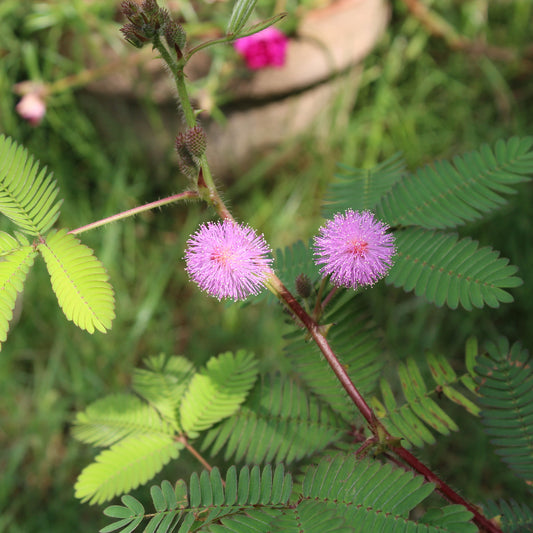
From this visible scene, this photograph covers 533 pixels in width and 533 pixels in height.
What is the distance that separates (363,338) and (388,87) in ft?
6.80

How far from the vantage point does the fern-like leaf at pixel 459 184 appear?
3.51 ft

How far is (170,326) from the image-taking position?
7.79 feet

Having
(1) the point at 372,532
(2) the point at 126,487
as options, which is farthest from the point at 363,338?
(2) the point at 126,487

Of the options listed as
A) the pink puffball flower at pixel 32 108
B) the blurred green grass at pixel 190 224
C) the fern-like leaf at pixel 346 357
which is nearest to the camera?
the fern-like leaf at pixel 346 357

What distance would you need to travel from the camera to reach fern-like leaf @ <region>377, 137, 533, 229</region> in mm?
1068

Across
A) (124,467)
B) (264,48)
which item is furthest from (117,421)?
(264,48)

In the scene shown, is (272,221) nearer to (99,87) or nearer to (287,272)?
(99,87)

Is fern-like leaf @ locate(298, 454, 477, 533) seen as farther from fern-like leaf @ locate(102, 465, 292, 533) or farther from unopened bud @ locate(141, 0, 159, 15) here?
unopened bud @ locate(141, 0, 159, 15)

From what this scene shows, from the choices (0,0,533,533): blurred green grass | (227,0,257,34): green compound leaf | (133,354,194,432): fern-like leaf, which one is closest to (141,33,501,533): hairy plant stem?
(227,0,257,34): green compound leaf

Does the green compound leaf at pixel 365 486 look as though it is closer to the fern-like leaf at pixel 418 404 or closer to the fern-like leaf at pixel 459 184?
the fern-like leaf at pixel 418 404

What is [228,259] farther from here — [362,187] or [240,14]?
[362,187]

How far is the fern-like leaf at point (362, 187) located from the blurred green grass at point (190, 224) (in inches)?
40.8

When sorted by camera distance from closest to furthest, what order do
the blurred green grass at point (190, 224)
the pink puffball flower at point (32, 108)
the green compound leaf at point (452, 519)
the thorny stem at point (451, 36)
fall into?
the green compound leaf at point (452, 519) < the blurred green grass at point (190, 224) < the pink puffball flower at point (32, 108) < the thorny stem at point (451, 36)

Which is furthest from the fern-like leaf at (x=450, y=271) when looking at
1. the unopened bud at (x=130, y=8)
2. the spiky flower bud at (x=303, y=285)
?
the unopened bud at (x=130, y=8)
